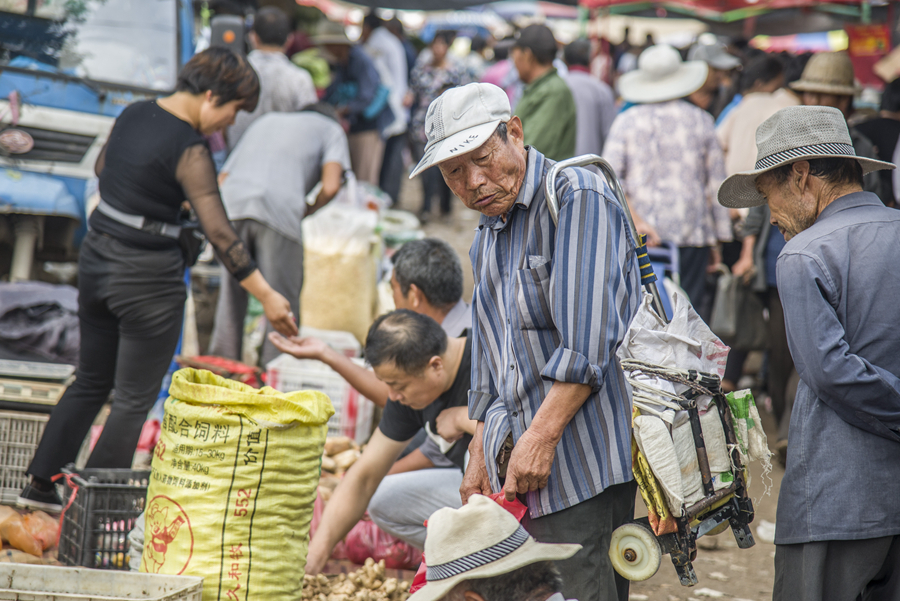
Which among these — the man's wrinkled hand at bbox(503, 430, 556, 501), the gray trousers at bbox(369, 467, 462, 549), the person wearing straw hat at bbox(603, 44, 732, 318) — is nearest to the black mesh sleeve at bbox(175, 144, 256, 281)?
the gray trousers at bbox(369, 467, 462, 549)

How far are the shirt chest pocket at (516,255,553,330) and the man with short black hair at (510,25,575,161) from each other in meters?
3.61

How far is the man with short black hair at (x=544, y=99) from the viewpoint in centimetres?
566

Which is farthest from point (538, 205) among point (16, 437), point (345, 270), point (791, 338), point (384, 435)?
point (345, 270)

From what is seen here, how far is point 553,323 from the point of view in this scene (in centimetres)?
220

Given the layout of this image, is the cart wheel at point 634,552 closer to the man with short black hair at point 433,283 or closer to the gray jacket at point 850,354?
the gray jacket at point 850,354

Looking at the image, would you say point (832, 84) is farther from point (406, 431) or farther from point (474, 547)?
point (474, 547)

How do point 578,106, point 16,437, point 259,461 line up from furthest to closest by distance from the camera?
1. point 578,106
2. point 16,437
3. point 259,461

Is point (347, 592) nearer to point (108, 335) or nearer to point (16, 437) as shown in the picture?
point (108, 335)

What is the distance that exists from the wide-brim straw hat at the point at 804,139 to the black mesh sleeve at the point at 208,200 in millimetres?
2160

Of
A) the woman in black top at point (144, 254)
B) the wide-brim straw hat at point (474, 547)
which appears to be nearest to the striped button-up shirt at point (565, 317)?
the wide-brim straw hat at point (474, 547)

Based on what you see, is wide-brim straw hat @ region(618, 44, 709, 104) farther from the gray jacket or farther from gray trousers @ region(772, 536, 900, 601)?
gray trousers @ region(772, 536, 900, 601)

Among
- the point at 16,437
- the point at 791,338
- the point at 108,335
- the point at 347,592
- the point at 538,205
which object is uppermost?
the point at 538,205

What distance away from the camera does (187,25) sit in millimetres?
6219

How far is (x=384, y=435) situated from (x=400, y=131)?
267 inches
